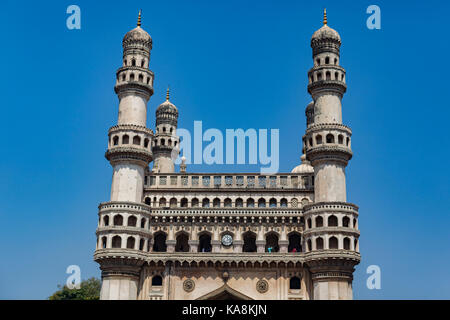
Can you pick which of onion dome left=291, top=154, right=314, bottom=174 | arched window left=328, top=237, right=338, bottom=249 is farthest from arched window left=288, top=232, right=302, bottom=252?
onion dome left=291, top=154, right=314, bottom=174

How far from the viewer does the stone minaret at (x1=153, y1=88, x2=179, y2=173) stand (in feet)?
236

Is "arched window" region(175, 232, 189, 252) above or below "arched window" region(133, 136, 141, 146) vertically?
below

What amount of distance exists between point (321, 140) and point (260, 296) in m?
16.0

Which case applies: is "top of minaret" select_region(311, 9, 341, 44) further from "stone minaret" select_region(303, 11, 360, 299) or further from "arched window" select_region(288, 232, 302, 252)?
"arched window" select_region(288, 232, 302, 252)

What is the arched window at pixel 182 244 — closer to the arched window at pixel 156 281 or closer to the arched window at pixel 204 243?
the arched window at pixel 204 243

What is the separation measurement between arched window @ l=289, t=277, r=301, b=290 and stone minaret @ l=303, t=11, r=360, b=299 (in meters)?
1.67

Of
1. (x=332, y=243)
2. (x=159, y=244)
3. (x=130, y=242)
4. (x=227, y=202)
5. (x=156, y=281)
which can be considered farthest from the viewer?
(x=159, y=244)

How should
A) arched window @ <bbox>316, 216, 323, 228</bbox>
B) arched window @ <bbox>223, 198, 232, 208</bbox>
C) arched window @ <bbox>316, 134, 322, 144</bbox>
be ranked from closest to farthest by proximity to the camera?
arched window @ <bbox>316, 216, 323, 228</bbox>
arched window @ <bbox>316, 134, 322, 144</bbox>
arched window @ <bbox>223, 198, 232, 208</bbox>

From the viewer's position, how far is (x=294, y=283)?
55875 millimetres

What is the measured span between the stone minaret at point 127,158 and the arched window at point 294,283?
565 inches

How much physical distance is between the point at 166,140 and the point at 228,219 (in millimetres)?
18140

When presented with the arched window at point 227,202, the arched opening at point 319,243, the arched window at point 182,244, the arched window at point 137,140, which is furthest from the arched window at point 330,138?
the arched window at point 137,140

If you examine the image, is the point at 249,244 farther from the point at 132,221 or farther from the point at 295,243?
the point at 132,221

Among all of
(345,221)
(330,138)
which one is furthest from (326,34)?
(345,221)
